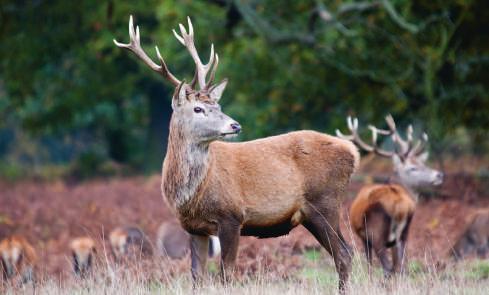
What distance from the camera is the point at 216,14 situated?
63.5ft

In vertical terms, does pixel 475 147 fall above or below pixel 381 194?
below

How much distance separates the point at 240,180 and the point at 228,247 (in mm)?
586

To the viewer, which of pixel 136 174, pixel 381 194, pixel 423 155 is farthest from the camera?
pixel 136 174

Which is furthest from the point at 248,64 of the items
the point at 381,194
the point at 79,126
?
the point at 79,126

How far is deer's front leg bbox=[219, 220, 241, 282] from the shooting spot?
6.95 m

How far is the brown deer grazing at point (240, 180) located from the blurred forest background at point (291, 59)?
7.27 metres

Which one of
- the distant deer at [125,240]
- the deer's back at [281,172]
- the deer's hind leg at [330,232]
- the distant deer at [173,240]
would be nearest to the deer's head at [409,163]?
the distant deer at [173,240]

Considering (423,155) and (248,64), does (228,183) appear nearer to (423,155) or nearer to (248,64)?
(423,155)

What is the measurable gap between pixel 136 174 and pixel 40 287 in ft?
60.4

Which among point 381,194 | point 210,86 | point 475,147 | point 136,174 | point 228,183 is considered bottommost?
point 136,174

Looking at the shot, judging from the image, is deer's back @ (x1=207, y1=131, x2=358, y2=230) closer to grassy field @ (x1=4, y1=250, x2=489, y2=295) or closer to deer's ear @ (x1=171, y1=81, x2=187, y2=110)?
deer's ear @ (x1=171, y1=81, x2=187, y2=110)

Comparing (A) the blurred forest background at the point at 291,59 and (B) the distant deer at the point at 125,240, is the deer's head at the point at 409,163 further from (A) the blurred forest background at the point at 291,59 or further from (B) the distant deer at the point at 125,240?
(A) the blurred forest background at the point at 291,59

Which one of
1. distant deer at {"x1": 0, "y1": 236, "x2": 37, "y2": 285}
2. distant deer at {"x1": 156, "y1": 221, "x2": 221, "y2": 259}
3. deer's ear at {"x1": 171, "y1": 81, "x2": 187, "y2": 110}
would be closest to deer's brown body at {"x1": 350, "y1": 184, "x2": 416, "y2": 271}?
distant deer at {"x1": 156, "y1": 221, "x2": 221, "y2": 259}

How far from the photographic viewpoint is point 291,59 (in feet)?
59.3
